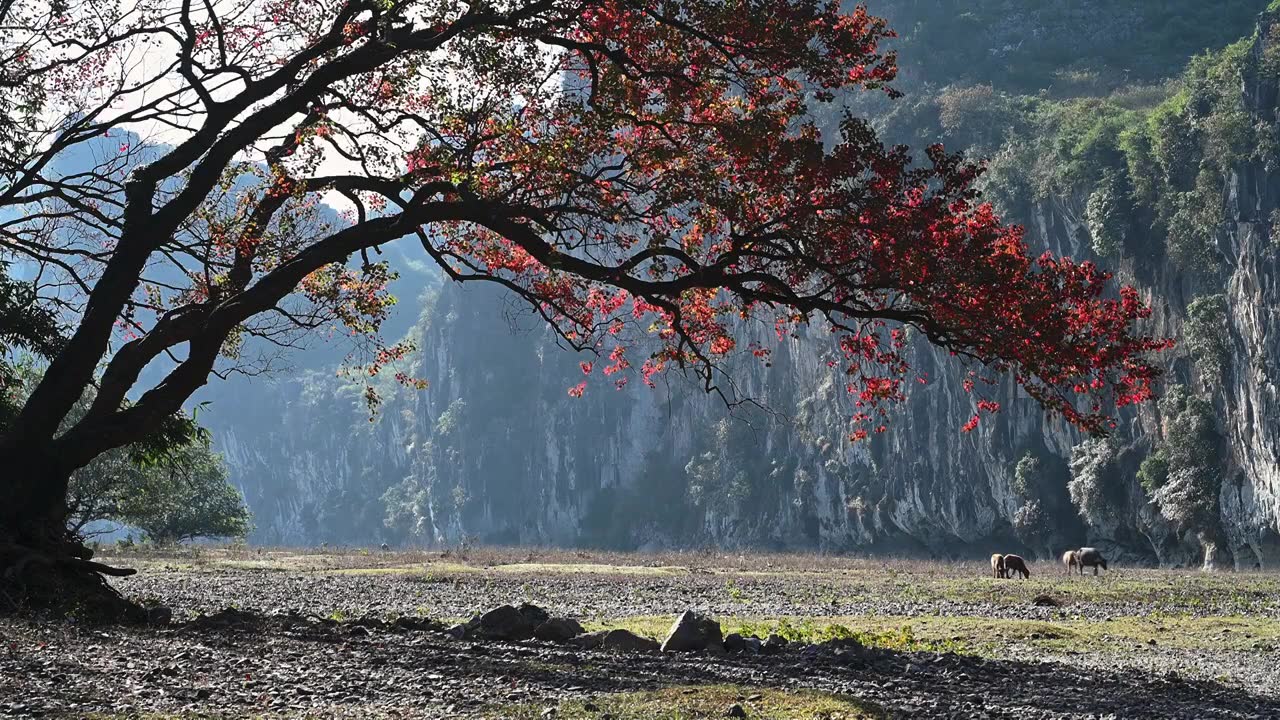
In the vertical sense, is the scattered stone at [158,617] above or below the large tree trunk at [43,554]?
below

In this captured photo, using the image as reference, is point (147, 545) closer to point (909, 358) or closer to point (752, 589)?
point (752, 589)

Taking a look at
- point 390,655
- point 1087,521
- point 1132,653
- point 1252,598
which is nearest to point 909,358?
point 1087,521

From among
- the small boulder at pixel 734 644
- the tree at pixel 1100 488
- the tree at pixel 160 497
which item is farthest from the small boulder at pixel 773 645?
the tree at pixel 1100 488

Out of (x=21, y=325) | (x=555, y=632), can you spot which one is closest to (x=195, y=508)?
(x=21, y=325)

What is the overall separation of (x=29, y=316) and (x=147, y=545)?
4497 cm

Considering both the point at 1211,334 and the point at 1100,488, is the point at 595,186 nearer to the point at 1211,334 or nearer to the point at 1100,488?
the point at 1211,334

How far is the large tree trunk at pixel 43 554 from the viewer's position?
38.6 ft

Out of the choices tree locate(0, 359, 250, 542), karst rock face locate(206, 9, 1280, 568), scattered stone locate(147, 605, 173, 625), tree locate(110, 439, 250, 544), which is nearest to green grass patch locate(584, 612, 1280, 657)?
karst rock face locate(206, 9, 1280, 568)

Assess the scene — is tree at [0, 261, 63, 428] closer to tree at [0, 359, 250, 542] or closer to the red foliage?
the red foliage

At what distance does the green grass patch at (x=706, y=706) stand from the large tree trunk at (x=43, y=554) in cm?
612

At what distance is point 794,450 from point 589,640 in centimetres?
9398

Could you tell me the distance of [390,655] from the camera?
1036 centimetres

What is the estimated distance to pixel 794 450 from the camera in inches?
4134

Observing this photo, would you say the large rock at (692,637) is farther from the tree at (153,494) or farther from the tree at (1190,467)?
the tree at (1190,467)
